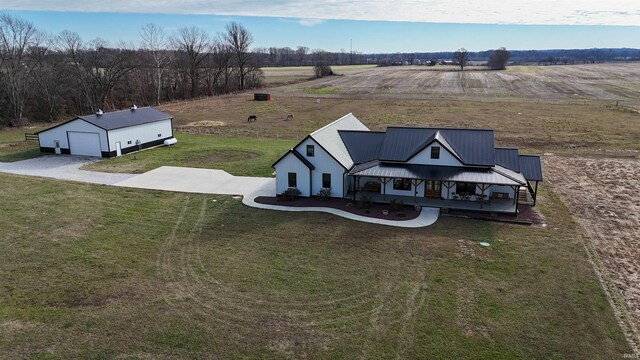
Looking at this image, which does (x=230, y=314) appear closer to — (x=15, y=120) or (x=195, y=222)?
(x=195, y=222)

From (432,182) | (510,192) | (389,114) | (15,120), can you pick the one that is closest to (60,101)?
(15,120)

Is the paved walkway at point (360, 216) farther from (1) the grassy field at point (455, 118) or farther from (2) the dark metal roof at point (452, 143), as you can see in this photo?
(1) the grassy field at point (455, 118)

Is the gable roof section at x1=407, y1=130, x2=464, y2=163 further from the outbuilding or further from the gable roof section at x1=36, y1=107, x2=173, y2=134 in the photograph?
the gable roof section at x1=36, y1=107, x2=173, y2=134

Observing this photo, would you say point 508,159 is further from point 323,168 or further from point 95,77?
point 95,77

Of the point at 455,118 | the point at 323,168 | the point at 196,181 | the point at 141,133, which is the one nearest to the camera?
the point at 323,168

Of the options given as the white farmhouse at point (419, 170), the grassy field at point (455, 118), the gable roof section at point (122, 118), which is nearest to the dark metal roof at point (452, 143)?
the white farmhouse at point (419, 170)

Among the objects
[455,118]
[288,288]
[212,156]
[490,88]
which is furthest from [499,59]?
[288,288]
